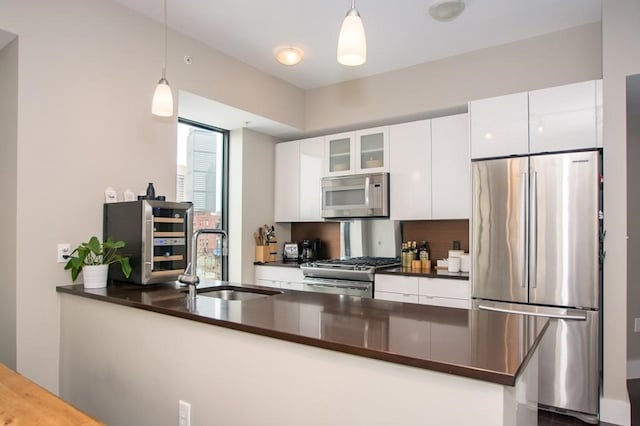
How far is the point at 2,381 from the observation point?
1333mm

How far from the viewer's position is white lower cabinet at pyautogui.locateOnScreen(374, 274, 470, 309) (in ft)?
10.7

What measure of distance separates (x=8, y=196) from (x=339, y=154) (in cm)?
290

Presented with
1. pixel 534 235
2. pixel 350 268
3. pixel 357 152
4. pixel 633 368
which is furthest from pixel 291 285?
pixel 633 368

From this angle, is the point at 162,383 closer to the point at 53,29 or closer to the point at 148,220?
the point at 148,220

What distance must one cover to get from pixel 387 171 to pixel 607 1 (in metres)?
2.07

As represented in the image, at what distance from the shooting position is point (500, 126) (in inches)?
123

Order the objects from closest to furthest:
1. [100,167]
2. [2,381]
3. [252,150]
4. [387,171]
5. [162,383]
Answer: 1. [2,381]
2. [162,383]
3. [100,167]
4. [387,171]
5. [252,150]

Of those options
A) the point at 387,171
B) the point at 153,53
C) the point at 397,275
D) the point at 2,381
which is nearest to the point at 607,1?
the point at 387,171

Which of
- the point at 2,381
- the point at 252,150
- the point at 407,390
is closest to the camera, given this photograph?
the point at 407,390

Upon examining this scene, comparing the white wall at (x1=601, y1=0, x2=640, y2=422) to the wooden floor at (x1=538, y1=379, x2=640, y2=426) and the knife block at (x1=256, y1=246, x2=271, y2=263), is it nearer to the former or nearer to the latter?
the wooden floor at (x1=538, y1=379, x2=640, y2=426)

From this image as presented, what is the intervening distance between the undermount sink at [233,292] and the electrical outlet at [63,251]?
0.86 m

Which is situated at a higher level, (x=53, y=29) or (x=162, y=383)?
(x=53, y=29)

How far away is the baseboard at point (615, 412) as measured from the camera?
2639 mm

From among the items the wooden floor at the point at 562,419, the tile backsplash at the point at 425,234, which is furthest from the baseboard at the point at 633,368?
the tile backsplash at the point at 425,234
